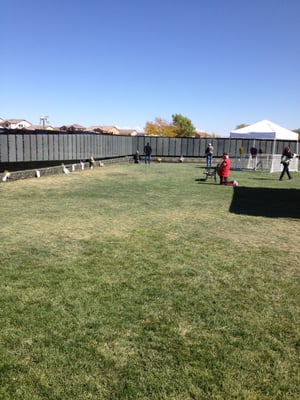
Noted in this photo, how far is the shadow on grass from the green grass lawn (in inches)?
42.5

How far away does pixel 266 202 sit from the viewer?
1180 cm

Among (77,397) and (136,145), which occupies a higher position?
(136,145)

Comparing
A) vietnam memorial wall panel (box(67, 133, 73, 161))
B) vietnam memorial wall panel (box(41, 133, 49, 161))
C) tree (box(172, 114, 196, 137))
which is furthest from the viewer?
tree (box(172, 114, 196, 137))

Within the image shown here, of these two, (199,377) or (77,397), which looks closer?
(77,397)

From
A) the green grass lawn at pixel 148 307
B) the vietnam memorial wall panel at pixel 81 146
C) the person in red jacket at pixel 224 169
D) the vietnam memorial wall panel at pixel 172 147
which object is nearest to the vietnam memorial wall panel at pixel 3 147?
the vietnam memorial wall panel at pixel 81 146

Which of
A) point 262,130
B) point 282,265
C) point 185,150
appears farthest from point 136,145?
point 282,265

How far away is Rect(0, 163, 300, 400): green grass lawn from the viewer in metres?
3.08

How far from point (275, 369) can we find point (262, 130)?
2050 cm

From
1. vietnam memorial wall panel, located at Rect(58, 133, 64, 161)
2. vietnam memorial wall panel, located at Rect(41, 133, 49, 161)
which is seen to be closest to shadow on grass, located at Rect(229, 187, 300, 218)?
vietnam memorial wall panel, located at Rect(41, 133, 49, 161)

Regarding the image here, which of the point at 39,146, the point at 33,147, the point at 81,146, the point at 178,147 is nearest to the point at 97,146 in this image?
the point at 81,146

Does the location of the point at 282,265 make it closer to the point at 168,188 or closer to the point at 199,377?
the point at 199,377

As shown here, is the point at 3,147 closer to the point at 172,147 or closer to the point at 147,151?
the point at 147,151

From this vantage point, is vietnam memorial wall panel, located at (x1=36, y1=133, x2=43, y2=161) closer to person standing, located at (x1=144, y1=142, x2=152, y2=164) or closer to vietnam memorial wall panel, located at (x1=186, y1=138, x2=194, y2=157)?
person standing, located at (x1=144, y1=142, x2=152, y2=164)

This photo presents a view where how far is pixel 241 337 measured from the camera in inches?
148
